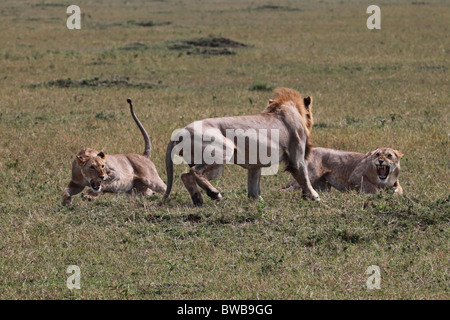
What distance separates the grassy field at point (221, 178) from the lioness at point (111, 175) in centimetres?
19

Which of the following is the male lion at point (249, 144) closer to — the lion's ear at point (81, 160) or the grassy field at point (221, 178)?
the grassy field at point (221, 178)

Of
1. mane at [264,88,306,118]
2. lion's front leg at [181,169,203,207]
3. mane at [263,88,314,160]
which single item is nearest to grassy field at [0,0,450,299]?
lion's front leg at [181,169,203,207]

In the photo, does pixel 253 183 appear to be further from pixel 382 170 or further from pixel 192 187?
pixel 382 170

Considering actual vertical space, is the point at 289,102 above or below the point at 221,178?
above

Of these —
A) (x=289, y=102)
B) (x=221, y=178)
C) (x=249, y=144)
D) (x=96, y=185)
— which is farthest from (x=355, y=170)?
(x=96, y=185)

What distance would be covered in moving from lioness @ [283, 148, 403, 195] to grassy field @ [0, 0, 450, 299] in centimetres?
38

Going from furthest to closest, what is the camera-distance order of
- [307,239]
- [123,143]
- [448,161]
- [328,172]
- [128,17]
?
[128,17] → [123,143] → [448,161] → [328,172] → [307,239]

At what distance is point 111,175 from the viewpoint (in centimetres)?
826

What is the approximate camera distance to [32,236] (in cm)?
698

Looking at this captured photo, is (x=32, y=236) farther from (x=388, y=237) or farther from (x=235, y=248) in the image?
(x=388, y=237)

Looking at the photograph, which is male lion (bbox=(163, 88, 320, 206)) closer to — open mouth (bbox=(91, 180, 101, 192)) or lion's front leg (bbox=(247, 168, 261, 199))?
lion's front leg (bbox=(247, 168, 261, 199))

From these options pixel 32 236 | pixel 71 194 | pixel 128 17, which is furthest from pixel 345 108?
pixel 128 17

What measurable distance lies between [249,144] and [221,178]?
1.85 meters
